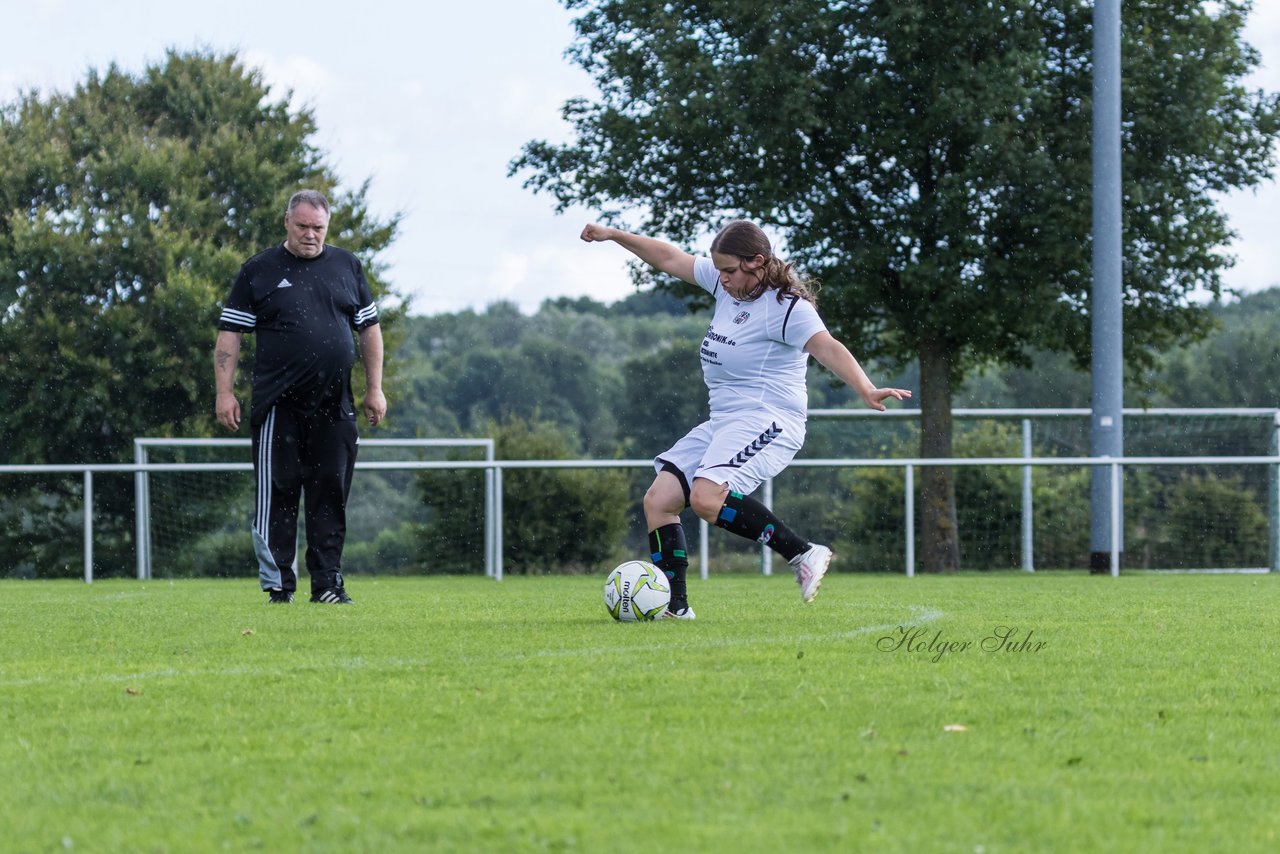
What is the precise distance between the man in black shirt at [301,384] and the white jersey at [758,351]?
1.90m

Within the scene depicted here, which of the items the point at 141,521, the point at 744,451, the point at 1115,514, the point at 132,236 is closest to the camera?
the point at 744,451

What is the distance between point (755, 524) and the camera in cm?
675

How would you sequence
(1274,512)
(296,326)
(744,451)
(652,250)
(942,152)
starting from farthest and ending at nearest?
(942,152) → (1274,512) → (296,326) → (652,250) → (744,451)

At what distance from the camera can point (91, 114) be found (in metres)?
24.9

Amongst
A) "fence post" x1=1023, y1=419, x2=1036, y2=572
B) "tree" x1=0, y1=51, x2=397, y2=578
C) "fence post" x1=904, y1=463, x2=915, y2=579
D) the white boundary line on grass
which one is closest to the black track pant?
the white boundary line on grass

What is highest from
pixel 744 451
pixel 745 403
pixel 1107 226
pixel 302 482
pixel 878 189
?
pixel 878 189

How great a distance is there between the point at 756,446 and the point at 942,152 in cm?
1183

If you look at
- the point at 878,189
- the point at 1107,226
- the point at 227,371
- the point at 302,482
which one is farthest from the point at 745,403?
the point at 878,189

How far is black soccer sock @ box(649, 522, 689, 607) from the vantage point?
6.92m

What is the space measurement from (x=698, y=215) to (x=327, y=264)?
427 inches

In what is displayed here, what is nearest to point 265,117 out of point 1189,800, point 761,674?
point 761,674

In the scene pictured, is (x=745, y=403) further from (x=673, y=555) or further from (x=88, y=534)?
(x=88, y=534)

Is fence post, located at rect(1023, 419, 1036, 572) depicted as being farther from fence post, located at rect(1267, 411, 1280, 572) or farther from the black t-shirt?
the black t-shirt

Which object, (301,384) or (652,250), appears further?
(301,384)
